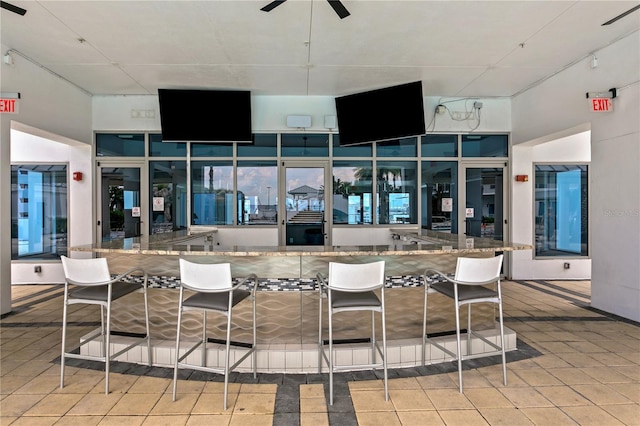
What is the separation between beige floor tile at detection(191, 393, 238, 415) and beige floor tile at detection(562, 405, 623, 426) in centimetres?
235

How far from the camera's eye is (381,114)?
18.8 feet

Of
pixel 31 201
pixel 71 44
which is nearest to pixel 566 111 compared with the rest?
pixel 71 44

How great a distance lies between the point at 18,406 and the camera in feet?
7.89

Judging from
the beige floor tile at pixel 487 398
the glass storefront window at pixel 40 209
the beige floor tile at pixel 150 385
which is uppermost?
the glass storefront window at pixel 40 209

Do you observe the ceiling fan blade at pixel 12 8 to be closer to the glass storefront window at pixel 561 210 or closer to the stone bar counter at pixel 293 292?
the stone bar counter at pixel 293 292

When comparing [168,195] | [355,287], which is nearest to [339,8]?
[355,287]

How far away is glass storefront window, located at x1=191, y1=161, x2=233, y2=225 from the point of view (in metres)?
6.49

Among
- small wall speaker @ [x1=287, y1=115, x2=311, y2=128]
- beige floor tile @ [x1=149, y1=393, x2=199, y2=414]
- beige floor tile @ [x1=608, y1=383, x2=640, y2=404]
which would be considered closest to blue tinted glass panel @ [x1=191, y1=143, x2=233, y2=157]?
small wall speaker @ [x1=287, y1=115, x2=311, y2=128]

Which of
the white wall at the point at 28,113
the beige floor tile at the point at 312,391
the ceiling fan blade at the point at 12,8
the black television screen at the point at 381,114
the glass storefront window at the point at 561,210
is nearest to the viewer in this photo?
the beige floor tile at the point at 312,391

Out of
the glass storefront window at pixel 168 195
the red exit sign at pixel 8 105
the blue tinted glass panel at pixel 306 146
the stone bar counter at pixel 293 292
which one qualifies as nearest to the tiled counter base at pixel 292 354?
the stone bar counter at pixel 293 292

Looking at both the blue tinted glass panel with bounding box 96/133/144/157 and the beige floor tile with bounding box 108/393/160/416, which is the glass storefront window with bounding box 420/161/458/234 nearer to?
the beige floor tile with bounding box 108/393/160/416

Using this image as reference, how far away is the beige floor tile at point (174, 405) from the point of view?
7.61ft

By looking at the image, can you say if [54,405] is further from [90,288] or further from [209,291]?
[209,291]

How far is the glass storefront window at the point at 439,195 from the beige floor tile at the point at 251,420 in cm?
510
